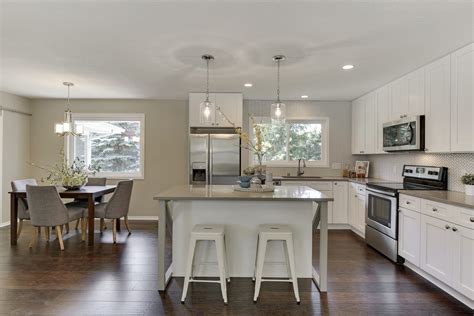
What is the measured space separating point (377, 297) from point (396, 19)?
2.42 meters

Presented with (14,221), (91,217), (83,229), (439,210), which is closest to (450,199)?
(439,210)

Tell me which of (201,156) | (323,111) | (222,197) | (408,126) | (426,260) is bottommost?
(426,260)

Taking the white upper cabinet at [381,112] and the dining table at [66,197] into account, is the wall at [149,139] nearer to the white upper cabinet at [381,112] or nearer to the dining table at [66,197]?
the dining table at [66,197]

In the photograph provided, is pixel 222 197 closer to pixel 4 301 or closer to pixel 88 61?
pixel 4 301

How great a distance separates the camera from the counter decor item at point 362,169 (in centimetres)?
546

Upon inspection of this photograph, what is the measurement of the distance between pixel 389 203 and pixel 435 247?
2.75 ft

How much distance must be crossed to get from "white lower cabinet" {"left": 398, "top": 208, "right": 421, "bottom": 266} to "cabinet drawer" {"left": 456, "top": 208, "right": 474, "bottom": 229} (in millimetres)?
590

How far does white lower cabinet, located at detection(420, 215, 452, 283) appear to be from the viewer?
2667 mm

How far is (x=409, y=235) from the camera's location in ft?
10.7

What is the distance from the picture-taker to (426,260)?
297cm

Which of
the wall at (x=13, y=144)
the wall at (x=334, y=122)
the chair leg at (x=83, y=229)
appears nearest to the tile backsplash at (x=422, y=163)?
the wall at (x=334, y=122)

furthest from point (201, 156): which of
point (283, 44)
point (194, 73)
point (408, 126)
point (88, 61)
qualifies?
point (408, 126)

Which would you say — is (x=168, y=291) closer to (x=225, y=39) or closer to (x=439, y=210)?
(x=225, y=39)

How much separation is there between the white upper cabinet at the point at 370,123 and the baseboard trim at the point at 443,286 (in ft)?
6.80
